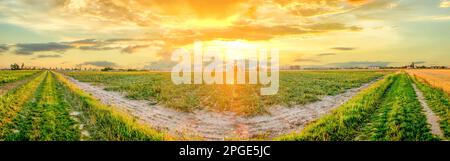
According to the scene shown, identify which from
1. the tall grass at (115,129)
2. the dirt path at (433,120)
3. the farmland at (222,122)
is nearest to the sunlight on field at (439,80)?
the dirt path at (433,120)

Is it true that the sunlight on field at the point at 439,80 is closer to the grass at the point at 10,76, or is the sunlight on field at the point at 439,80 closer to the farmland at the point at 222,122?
the farmland at the point at 222,122

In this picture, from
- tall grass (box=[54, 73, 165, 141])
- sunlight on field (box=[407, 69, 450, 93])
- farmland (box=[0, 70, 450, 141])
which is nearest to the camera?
tall grass (box=[54, 73, 165, 141])

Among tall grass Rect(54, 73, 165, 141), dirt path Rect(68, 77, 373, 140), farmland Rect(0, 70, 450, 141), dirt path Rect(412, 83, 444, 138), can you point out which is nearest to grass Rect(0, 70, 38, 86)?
farmland Rect(0, 70, 450, 141)

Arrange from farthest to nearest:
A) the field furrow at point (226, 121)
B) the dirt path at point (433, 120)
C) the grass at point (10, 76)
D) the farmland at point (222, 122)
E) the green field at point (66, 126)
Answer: the grass at point (10, 76), the field furrow at point (226, 121), the dirt path at point (433, 120), the farmland at point (222, 122), the green field at point (66, 126)

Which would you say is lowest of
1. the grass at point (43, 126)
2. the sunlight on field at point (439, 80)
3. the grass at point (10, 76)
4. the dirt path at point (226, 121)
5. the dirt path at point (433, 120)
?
the dirt path at point (226, 121)

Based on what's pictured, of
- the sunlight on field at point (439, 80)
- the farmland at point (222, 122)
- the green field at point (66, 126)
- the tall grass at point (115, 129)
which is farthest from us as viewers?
the sunlight on field at point (439, 80)

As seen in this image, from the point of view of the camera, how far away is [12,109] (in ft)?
51.2

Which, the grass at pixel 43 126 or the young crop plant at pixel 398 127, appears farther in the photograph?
the grass at pixel 43 126

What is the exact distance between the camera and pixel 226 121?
14414mm

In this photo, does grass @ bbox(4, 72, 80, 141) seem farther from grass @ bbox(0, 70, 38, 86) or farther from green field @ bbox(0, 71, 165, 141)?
grass @ bbox(0, 70, 38, 86)

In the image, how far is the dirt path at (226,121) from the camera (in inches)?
468

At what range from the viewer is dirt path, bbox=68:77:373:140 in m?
11.9
